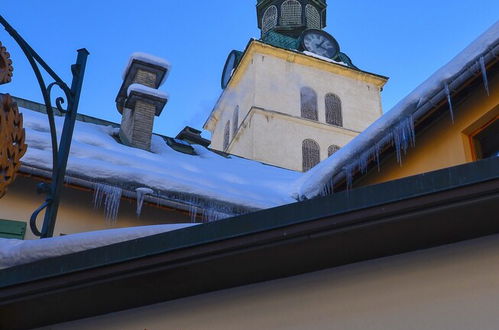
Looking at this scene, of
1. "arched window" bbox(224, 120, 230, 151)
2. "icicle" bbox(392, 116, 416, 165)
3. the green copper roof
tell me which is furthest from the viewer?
"arched window" bbox(224, 120, 230, 151)

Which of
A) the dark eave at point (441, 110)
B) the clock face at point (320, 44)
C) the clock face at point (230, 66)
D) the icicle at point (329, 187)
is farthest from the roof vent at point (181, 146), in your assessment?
the clock face at point (320, 44)

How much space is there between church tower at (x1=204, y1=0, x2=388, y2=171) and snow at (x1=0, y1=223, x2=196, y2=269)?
29.2m

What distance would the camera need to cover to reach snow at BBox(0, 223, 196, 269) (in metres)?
4.23

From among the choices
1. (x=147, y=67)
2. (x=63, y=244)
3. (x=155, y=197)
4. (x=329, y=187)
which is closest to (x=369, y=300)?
(x=63, y=244)

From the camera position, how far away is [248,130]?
35.4 meters

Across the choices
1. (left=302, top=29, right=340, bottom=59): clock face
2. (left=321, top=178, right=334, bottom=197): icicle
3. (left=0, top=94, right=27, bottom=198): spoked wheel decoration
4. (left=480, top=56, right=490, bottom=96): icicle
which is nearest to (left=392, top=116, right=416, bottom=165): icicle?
(left=480, top=56, right=490, bottom=96): icicle

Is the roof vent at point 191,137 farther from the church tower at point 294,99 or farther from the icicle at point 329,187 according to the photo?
the church tower at point 294,99

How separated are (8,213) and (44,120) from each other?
7.50ft

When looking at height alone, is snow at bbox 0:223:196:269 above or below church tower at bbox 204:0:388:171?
below

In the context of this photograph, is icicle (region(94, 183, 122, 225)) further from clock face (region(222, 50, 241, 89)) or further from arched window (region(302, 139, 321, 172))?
clock face (region(222, 50, 241, 89))

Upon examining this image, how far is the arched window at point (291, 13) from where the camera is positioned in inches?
1704

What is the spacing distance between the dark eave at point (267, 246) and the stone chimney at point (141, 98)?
7700 millimetres

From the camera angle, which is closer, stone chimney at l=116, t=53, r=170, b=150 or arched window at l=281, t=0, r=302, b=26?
stone chimney at l=116, t=53, r=170, b=150

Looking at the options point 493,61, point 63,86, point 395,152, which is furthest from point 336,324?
point 395,152
